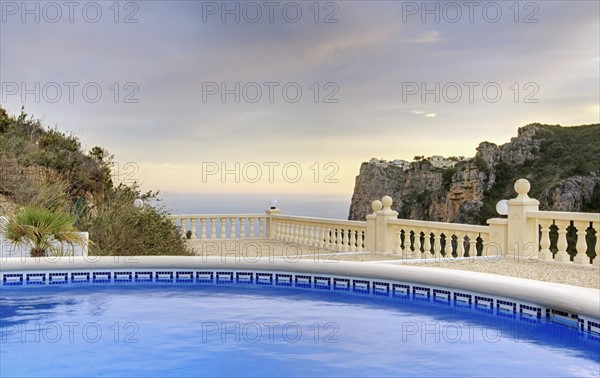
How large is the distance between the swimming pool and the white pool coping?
0.07 metres

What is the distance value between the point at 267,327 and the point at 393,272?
228cm

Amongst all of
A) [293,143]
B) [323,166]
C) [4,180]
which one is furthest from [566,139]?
[4,180]

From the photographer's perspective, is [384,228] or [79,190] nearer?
[384,228]

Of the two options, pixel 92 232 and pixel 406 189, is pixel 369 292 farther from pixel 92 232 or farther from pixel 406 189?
pixel 406 189

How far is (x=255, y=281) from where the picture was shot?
8938mm

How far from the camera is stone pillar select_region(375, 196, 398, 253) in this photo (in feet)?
41.8

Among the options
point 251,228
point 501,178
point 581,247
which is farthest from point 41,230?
point 501,178

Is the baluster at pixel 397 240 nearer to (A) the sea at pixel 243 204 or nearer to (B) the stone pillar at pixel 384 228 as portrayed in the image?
(B) the stone pillar at pixel 384 228

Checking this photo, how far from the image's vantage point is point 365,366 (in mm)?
5012

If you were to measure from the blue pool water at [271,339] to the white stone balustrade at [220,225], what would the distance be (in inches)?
334

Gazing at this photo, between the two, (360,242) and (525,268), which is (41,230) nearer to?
(360,242)

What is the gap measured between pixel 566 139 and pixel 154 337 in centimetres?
5821

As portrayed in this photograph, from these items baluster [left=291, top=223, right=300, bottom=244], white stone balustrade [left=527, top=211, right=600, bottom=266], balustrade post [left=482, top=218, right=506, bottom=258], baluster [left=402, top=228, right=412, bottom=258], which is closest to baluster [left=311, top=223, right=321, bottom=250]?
baluster [left=291, top=223, right=300, bottom=244]

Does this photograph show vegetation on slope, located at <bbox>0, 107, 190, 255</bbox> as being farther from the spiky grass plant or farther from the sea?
the sea
